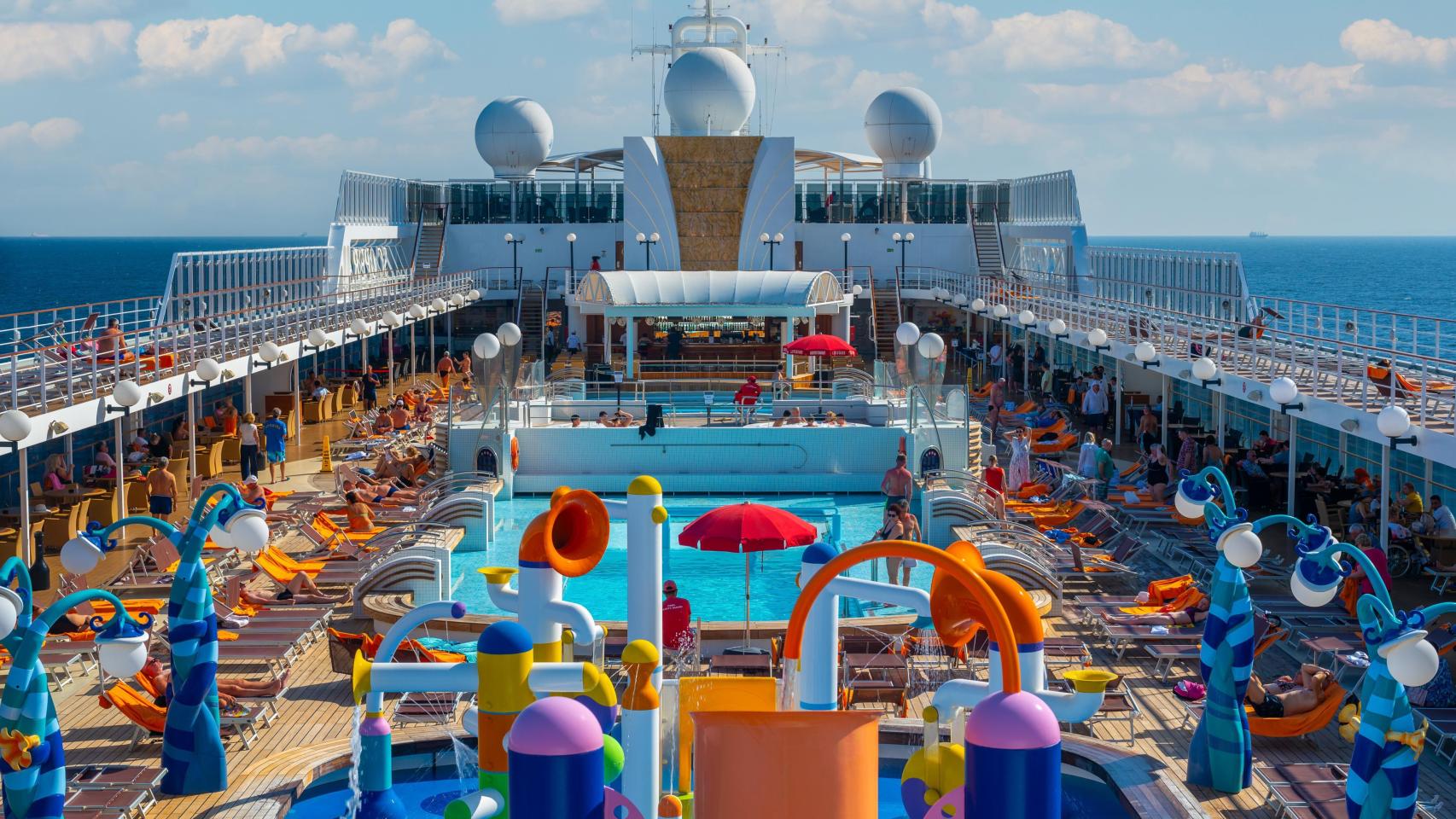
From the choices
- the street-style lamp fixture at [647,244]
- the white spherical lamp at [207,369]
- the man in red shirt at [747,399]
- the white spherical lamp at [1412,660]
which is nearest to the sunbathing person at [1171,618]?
the white spherical lamp at [1412,660]

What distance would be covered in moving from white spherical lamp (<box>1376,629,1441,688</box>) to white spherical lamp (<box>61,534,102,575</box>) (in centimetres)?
563

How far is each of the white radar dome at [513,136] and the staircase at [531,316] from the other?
5.52m

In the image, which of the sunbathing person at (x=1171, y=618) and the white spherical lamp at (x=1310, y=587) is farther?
the sunbathing person at (x=1171, y=618)

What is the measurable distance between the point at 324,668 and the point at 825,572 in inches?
282

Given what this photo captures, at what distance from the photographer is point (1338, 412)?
46.2 feet

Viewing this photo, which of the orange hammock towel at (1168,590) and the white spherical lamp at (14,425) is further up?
the white spherical lamp at (14,425)

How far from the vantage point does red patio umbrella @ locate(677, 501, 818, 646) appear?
422 inches

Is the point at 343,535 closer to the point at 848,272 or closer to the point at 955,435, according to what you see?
the point at 955,435

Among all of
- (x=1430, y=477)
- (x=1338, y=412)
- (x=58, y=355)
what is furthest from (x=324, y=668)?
(x=1430, y=477)

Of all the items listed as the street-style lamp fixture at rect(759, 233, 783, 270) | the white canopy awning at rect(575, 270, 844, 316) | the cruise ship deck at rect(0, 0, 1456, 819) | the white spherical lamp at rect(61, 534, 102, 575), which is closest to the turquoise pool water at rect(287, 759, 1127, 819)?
the cruise ship deck at rect(0, 0, 1456, 819)

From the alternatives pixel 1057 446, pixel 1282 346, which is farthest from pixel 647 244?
pixel 1282 346

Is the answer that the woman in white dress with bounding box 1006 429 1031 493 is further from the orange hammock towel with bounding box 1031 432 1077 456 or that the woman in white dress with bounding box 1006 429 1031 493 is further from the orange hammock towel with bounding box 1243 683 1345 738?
the orange hammock towel with bounding box 1243 683 1345 738

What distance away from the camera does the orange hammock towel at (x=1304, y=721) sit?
941 cm

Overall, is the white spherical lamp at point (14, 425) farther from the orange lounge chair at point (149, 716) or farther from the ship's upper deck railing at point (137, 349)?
the orange lounge chair at point (149, 716)
